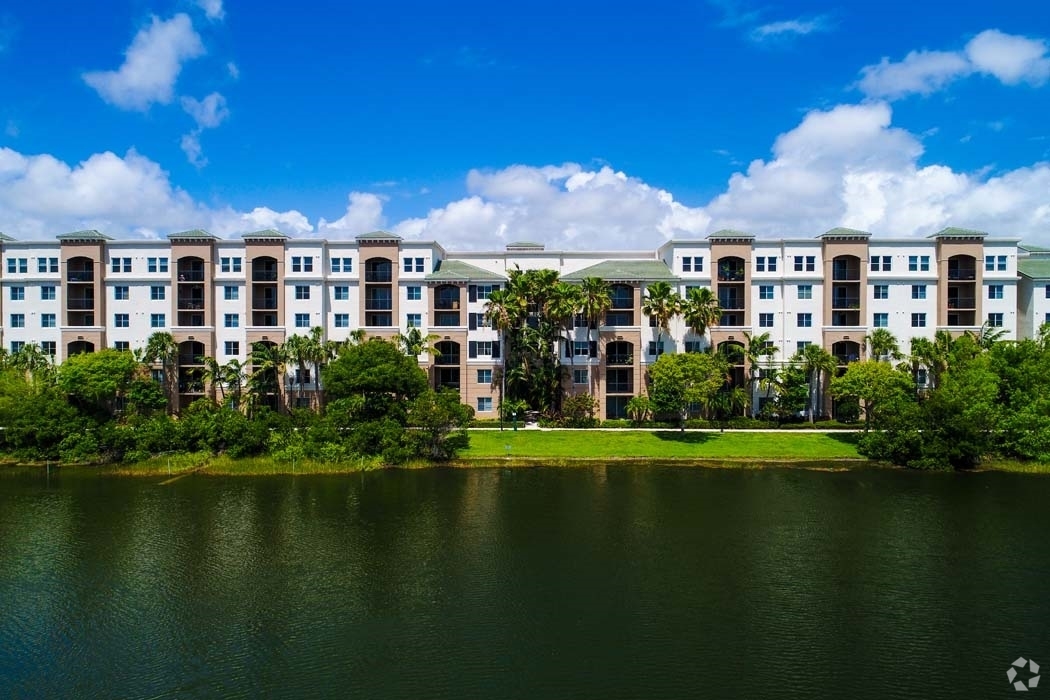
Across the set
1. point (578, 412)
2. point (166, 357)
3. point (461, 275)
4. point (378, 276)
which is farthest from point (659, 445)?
point (166, 357)

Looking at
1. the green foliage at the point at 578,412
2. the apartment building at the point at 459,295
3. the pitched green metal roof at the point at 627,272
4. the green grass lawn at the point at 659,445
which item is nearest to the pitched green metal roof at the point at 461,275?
the apartment building at the point at 459,295

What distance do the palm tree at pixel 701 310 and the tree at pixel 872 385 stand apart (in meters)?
10.7

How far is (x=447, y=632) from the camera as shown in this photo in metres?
20.4

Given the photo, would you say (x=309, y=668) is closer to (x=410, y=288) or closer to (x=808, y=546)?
(x=808, y=546)

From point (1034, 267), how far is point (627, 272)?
123ft

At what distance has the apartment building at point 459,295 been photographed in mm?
56812

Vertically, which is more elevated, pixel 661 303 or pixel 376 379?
pixel 661 303

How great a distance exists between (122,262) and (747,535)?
57552mm

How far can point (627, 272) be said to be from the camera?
189 feet

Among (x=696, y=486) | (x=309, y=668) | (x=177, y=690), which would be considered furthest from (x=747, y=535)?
(x=177, y=690)

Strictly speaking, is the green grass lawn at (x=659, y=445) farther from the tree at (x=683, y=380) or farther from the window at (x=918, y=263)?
the window at (x=918, y=263)

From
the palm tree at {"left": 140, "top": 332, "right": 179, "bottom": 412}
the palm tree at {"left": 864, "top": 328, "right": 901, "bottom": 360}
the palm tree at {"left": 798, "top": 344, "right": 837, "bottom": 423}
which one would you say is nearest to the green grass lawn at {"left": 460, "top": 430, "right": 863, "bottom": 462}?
the palm tree at {"left": 798, "top": 344, "right": 837, "bottom": 423}

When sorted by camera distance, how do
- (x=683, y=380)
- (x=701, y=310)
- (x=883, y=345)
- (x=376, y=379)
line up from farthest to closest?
(x=883, y=345)
(x=701, y=310)
(x=683, y=380)
(x=376, y=379)

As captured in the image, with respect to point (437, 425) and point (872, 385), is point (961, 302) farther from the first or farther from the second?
point (437, 425)
